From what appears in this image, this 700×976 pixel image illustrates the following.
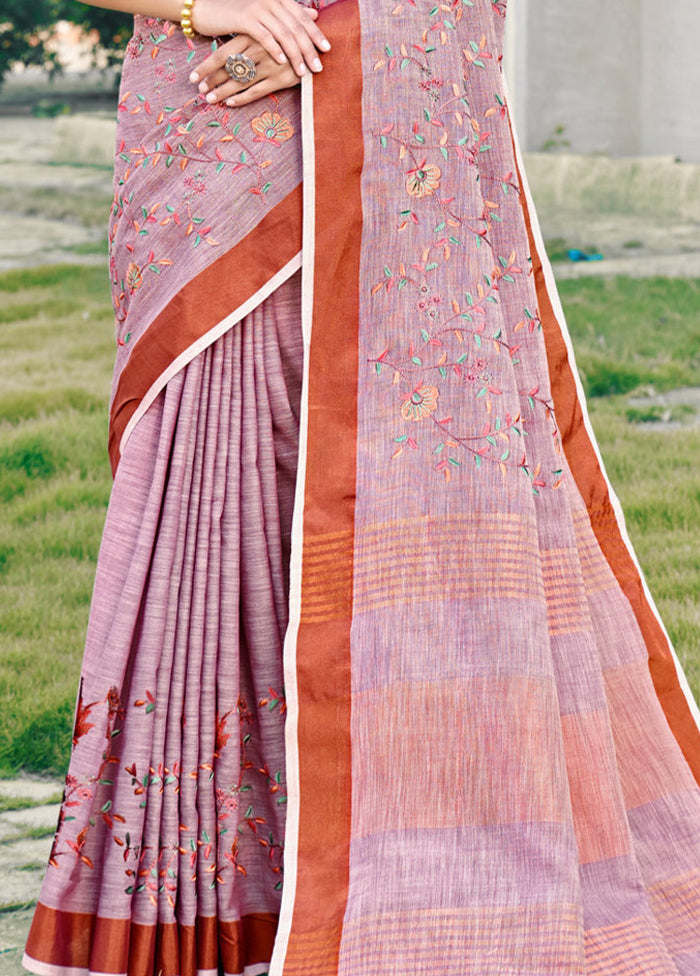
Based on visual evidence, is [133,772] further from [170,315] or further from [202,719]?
[170,315]

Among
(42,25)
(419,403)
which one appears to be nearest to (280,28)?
(419,403)

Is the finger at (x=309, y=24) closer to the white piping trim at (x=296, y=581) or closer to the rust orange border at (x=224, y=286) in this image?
the white piping trim at (x=296, y=581)

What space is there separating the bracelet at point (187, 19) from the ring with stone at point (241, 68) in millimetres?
70

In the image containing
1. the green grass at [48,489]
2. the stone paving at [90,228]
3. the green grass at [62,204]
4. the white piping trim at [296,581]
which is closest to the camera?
the white piping trim at [296,581]

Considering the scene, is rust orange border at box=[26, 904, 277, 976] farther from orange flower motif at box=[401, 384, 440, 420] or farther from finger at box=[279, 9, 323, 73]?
finger at box=[279, 9, 323, 73]

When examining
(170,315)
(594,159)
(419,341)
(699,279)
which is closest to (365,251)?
(419,341)

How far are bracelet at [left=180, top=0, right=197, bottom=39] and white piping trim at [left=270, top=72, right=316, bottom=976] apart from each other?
137 mm

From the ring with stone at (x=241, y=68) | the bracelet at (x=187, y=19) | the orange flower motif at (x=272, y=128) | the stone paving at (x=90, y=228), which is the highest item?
the bracelet at (x=187, y=19)

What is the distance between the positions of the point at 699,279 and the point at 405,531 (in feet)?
14.0

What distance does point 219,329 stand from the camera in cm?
126

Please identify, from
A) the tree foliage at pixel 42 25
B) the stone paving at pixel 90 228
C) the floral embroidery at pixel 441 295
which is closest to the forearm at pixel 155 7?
the floral embroidery at pixel 441 295

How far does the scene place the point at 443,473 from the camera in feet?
4.05

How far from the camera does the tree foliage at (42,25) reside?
6867 mm

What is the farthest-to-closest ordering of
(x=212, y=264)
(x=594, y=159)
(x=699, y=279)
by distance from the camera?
1. (x=594, y=159)
2. (x=699, y=279)
3. (x=212, y=264)
